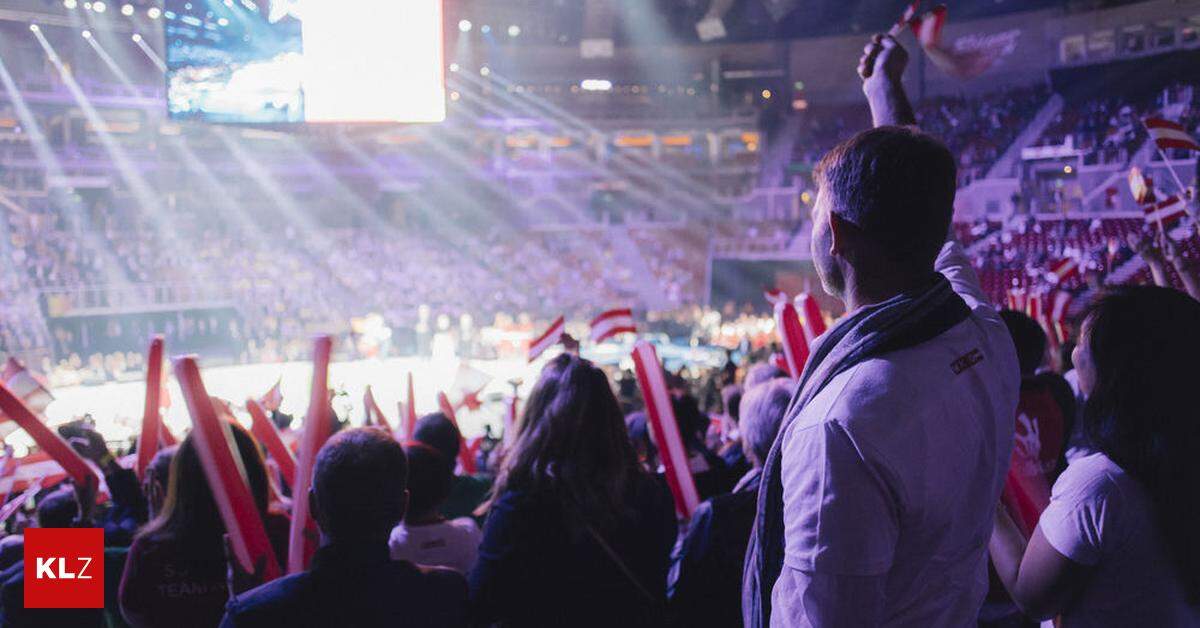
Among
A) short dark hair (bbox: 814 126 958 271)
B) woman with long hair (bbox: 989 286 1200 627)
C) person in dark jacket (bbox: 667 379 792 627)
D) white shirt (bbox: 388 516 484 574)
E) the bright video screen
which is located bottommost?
white shirt (bbox: 388 516 484 574)

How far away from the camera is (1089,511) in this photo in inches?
61.6

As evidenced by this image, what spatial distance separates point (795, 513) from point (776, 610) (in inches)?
5.7

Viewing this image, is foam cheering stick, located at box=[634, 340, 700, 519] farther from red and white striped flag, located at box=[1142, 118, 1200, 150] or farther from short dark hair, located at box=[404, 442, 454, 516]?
red and white striped flag, located at box=[1142, 118, 1200, 150]

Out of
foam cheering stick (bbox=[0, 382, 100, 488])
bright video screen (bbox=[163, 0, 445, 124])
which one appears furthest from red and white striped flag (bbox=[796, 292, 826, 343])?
bright video screen (bbox=[163, 0, 445, 124])

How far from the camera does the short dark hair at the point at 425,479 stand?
8.36 ft

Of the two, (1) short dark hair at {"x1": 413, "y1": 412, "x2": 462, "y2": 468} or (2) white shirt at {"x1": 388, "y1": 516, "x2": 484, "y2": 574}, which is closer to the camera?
(2) white shirt at {"x1": 388, "y1": 516, "x2": 484, "y2": 574}

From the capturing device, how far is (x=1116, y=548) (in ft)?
5.13

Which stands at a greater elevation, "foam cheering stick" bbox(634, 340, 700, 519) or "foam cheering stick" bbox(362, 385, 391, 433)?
"foam cheering stick" bbox(634, 340, 700, 519)

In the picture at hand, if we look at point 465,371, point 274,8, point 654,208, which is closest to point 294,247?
point 654,208

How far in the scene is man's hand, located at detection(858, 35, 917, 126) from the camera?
1.80m

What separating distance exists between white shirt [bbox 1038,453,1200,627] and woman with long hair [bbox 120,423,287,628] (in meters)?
1.91

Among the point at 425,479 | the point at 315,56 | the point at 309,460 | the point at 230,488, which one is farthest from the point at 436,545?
the point at 315,56

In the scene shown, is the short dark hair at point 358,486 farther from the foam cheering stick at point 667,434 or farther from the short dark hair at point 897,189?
the foam cheering stick at point 667,434

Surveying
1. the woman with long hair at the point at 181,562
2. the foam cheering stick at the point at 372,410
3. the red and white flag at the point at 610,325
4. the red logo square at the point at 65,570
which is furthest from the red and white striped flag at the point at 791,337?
the red and white flag at the point at 610,325
